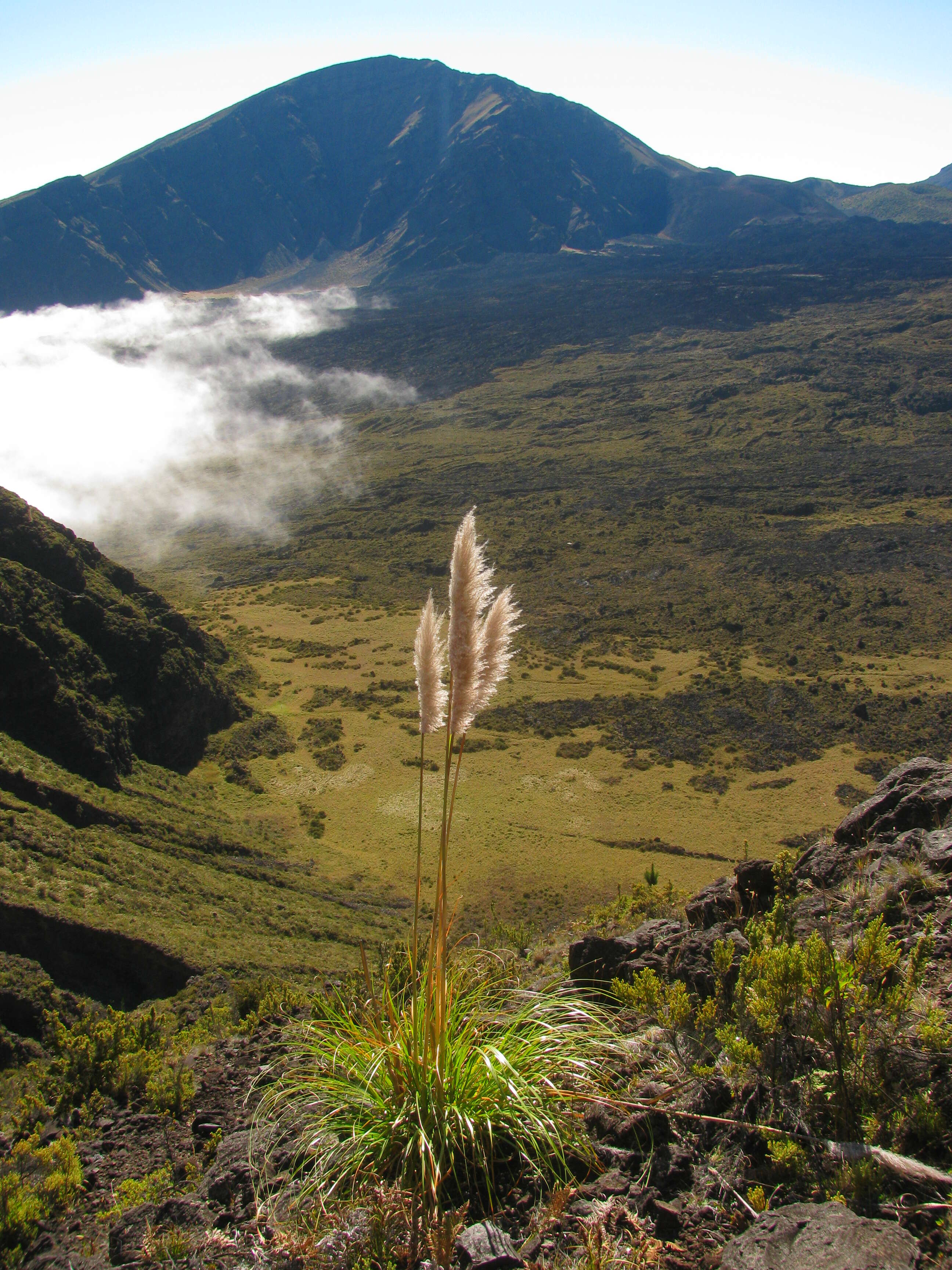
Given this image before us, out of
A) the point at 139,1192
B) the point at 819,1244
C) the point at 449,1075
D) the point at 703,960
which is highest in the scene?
the point at 703,960

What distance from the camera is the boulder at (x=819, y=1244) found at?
2.28m

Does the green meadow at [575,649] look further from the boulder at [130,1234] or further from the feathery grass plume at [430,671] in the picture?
the feathery grass plume at [430,671]

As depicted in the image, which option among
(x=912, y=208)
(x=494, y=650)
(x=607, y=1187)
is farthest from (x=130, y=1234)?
(x=912, y=208)

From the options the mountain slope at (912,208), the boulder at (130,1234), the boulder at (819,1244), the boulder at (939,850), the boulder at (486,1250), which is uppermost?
the mountain slope at (912,208)

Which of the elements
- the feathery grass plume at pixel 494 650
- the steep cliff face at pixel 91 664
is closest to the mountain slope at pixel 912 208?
the steep cliff face at pixel 91 664

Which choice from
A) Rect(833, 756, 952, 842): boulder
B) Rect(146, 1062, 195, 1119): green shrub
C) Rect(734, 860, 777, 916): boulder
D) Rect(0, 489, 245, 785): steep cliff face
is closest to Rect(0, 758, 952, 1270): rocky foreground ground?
Rect(146, 1062, 195, 1119): green shrub

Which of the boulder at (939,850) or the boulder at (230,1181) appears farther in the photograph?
the boulder at (939,850)

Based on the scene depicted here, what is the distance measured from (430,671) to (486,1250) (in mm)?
2102

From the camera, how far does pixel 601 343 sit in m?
119

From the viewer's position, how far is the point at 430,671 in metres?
3.32

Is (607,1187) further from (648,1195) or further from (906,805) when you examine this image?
(906,805)

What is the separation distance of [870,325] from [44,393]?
125361 mm

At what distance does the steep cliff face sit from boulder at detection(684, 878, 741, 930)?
54.4ft

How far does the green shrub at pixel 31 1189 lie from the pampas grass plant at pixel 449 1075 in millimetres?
1338
